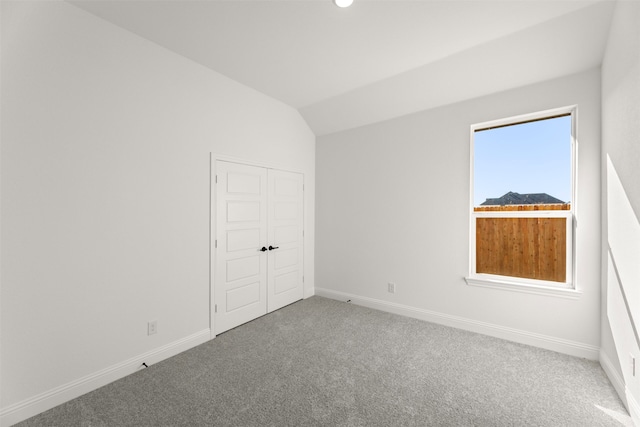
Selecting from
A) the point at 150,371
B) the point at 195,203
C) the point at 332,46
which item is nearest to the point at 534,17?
the point at 332,46

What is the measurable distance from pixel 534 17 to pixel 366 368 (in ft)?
10.6

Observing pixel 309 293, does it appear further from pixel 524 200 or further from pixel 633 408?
pixel 633 408

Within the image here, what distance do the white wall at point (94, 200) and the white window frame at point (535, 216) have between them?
9.98 feet

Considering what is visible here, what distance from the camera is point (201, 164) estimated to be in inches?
114

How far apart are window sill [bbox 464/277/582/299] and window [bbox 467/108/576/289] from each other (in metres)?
0.01

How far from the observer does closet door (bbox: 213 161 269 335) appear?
3.08 metres

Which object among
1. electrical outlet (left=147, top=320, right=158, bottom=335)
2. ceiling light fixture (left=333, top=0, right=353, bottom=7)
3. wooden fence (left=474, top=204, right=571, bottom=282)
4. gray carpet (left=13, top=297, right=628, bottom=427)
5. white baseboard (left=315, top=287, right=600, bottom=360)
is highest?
ceiling light fixture (left=333, top=0, right=353, bottom=7)

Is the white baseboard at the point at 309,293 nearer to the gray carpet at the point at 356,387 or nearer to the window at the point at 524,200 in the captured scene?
the gray carpet at the point at 356,387

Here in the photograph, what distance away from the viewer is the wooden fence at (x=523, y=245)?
8.84 feet

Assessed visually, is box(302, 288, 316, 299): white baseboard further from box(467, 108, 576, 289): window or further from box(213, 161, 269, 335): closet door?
box(467, 108, 576, 289): window

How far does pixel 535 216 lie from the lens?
2.79m

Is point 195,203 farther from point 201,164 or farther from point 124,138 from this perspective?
point 124,138

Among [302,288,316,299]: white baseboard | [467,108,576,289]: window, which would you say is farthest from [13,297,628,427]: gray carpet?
[302,288,316,299]: white baseboard

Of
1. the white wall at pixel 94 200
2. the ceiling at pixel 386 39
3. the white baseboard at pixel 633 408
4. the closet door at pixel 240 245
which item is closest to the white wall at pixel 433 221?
the ceiling at pixel 386 39
